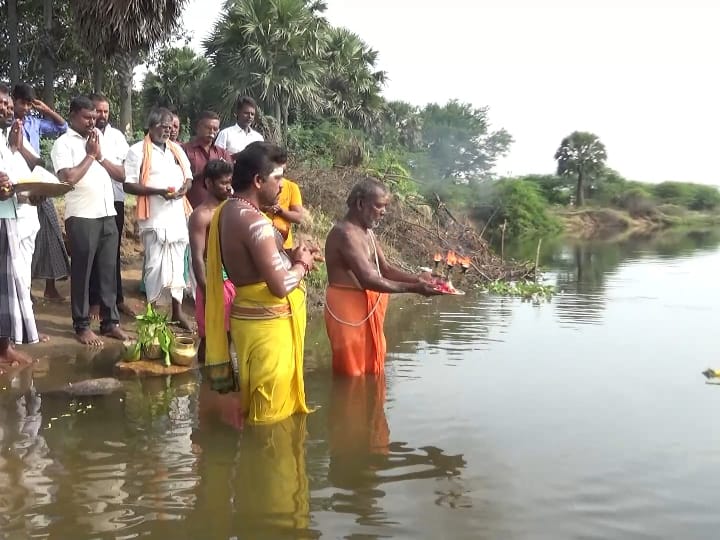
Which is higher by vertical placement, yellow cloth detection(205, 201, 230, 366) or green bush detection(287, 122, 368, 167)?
green bush detection(287, 122, 368, 167)

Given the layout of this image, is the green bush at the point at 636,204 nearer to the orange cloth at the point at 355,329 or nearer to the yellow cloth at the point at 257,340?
the orange cloth at the point at 355,329

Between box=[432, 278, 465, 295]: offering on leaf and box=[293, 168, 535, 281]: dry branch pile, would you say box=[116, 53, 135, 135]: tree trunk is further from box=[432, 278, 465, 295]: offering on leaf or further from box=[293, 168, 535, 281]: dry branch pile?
box=[432, 278, 465, 295]: offering on leaf

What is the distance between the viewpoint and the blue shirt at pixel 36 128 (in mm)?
6414

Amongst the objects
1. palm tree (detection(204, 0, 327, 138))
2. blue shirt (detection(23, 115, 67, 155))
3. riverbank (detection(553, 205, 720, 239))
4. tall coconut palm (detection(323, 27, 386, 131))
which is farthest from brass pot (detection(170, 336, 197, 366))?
riverbank (detection(553, 205, 720, 239))

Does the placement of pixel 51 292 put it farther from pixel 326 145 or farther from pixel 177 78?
pixel 177 78

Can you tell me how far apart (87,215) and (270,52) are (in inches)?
745

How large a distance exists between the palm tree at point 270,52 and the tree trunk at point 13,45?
850cm

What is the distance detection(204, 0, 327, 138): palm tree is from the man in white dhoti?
1853 cm

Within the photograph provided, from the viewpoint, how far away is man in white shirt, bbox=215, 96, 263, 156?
6.87m

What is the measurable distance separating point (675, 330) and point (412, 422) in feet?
16.0

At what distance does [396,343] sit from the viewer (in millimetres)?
7117

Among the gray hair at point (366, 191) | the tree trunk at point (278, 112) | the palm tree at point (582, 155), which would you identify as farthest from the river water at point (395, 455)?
the palm tree at point (582, 155)

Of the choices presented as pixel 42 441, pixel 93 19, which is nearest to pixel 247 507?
pixel 42 441

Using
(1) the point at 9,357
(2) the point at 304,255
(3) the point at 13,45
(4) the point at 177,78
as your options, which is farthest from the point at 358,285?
(4) the point at 177,78
